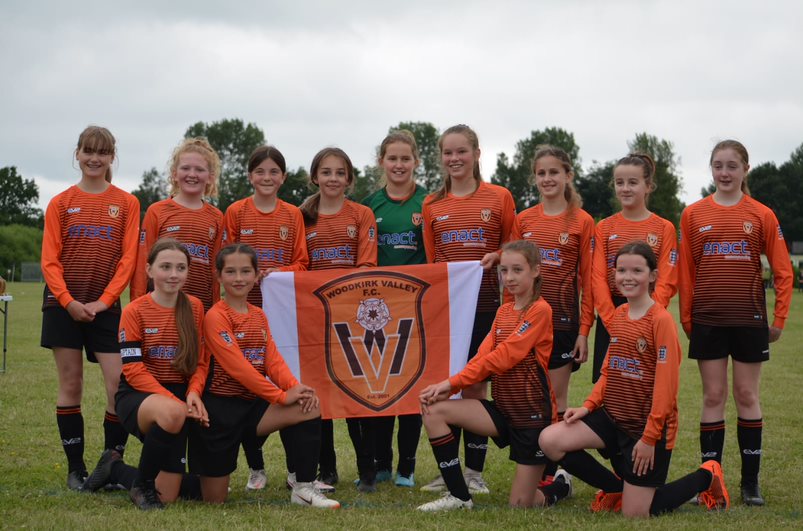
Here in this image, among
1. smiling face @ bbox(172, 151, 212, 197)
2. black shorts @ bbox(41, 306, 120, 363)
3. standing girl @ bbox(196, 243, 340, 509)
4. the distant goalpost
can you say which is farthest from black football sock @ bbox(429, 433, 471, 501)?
the distant goalpost

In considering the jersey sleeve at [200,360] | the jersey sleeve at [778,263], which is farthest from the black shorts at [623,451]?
the jersey sleeve at [200,360]

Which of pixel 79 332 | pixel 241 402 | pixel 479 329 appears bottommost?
pixel 241 402

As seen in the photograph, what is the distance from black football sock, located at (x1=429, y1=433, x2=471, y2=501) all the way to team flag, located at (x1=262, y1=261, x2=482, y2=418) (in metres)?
0.82

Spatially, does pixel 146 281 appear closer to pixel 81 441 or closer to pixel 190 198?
pixel 190 198

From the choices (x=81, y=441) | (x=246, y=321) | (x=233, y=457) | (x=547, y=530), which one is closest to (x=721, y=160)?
(x=547, y=530)

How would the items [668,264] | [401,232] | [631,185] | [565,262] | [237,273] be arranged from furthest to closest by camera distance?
[401,232] → [565,262] → [631,185] → [668,264] → [237,273]

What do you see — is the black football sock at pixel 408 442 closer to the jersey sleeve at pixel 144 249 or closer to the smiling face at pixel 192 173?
the jersey sleeve at pixel 144 249

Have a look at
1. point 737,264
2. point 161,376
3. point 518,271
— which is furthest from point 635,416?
point 161,376

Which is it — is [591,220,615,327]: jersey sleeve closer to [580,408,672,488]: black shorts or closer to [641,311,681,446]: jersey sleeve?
[641,311,681,446]: jersey sleeve

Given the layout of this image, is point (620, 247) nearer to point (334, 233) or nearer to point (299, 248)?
point (334, 233)

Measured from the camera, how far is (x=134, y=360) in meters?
5.20

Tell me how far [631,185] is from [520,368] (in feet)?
5.06

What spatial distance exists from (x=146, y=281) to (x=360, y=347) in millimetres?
1625

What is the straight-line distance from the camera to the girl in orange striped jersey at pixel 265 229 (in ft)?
19.9
